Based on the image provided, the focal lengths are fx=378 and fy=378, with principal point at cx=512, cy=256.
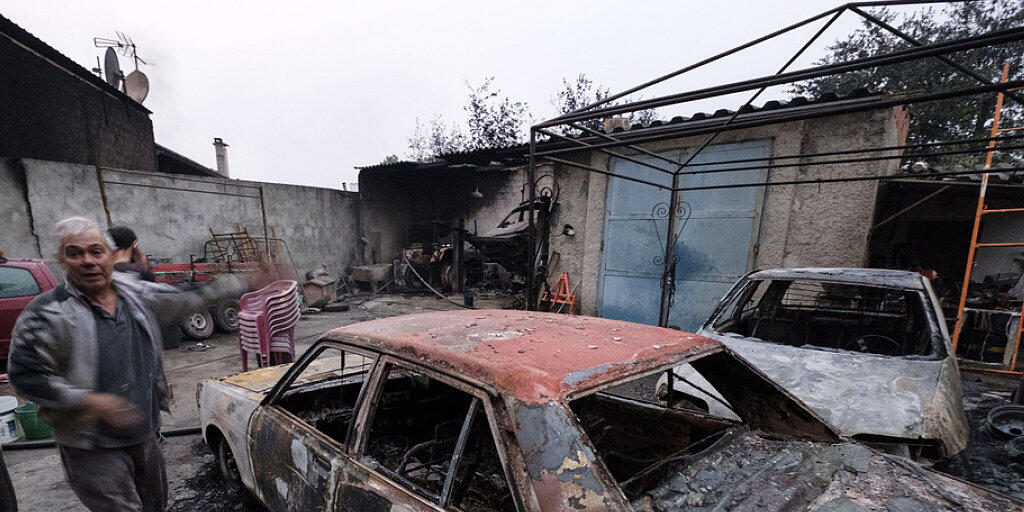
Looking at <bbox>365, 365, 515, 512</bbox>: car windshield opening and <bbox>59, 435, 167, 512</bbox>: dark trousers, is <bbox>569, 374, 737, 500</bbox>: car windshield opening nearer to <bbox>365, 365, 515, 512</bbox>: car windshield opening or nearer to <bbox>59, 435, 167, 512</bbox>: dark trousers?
<bbox>365, 365, 515, 512</bbox>: car windshield opening

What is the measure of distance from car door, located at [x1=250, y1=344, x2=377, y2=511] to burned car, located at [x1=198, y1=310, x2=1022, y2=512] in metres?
0.01

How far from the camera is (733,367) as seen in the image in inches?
73.8

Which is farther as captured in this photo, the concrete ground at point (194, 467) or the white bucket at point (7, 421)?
the white bucket at point (7, 421)

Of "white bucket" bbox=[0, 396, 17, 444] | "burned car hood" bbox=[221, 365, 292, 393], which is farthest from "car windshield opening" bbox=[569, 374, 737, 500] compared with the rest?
"white bucket" bbox=[0, 396, 17, 444]

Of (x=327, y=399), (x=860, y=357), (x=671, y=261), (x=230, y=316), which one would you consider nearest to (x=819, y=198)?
(x=671, y=261)

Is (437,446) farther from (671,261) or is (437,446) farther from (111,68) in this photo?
(111,68)

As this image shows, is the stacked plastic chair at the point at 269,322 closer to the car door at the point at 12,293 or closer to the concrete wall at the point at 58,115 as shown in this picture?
the car door at the point at 12,293

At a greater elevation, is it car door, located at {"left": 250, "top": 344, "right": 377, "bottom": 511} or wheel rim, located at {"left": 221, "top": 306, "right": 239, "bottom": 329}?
car door, located at {"left": 250, "top": 344, "right": 377, "bottom": 511}

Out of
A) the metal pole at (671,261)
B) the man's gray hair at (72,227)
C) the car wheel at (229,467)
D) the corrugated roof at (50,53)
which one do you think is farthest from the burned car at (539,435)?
the corrugated roof at (50,53)

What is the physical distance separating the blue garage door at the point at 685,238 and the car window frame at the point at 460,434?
539 centimetres

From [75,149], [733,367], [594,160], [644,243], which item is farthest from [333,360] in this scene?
[75,149]

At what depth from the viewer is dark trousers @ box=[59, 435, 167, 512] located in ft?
5.61

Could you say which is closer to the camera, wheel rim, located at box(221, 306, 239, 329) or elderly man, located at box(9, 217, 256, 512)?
elderly man, located at box(9, 217, 256, 512)

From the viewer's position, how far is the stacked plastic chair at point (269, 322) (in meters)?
4.00
